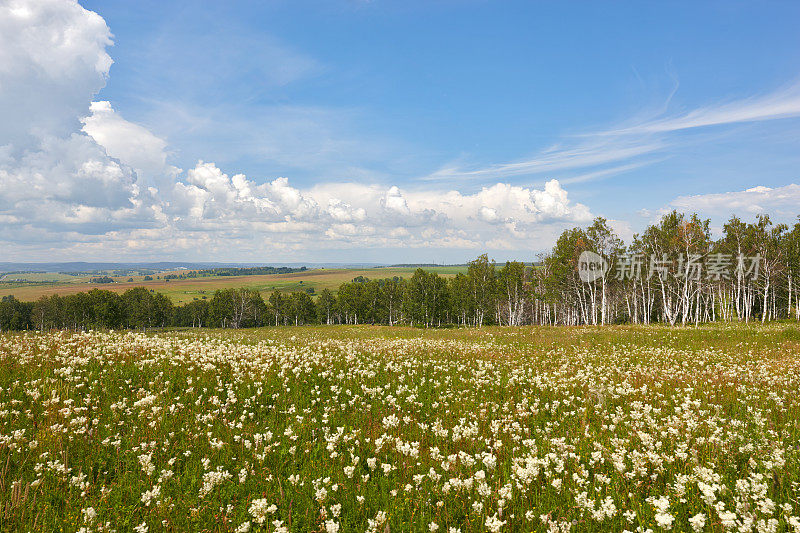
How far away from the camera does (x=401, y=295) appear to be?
98125 millimetres

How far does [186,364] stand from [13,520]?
→ 5.78m

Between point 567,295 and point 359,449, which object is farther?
point 567,295

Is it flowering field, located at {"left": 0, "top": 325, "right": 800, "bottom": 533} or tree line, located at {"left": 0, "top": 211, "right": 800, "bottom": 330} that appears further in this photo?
tree line, located at {"left": 0, "top": 211, "right": 800, "bottom": 330}

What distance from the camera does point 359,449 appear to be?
6059mm

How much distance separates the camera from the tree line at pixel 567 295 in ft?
→ 163

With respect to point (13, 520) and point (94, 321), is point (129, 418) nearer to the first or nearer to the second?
point (13, 520)

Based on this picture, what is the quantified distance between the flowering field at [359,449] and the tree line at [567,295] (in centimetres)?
4611

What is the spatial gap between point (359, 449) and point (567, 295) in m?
71.8

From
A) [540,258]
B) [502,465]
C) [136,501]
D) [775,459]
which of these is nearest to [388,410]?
[502,465]

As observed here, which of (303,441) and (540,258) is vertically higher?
(540,258)

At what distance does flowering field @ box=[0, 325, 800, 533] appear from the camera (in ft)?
14.2

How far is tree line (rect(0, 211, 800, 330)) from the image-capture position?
49750mm

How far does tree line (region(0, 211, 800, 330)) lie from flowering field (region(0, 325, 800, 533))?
151ft

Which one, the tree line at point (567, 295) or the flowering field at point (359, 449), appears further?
the tree line at point (567, 295)
